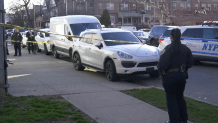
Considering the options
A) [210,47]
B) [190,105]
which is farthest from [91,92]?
[210,47]

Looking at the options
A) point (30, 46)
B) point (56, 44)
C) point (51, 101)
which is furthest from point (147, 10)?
point (51, 101)

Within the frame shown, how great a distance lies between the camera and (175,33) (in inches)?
217

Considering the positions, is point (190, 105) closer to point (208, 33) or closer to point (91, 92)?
point (91, 92)

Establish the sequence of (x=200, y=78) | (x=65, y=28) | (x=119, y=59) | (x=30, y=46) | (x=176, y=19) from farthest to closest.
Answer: (x=176, y=19), (x=30, y=46), (x=65, y=28), (x=200, y=78), (x=119, y=59)

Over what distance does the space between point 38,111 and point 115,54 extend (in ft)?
14.9

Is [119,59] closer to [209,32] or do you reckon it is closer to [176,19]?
[209,32]

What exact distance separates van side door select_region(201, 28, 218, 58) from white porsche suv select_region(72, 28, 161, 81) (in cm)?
363

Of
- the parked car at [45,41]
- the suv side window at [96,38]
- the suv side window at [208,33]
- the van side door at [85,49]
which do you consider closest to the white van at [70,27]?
the parked car at [45,41]

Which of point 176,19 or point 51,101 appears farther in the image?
point 176,19

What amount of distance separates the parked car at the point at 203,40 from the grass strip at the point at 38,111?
8.26 meters

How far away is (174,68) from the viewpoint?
18.0 feet

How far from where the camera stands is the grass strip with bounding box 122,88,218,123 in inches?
245

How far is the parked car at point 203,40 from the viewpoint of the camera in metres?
13.8

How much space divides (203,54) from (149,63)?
466 centimetres
